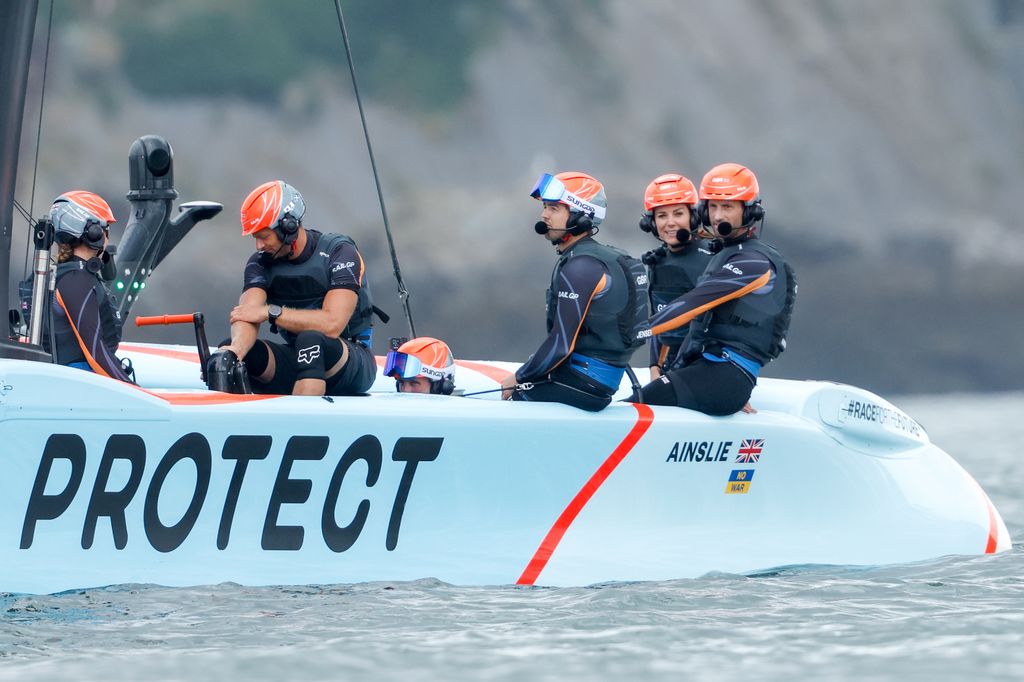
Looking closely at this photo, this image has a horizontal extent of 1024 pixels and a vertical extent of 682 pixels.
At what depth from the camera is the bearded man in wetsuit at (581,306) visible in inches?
234

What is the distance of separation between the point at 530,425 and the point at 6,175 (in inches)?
86.6

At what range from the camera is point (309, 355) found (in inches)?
242

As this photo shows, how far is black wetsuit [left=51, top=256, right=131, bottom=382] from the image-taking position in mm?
5516

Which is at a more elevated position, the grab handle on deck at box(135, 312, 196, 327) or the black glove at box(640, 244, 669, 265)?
the black glove at box(640, 244, 669, 265)

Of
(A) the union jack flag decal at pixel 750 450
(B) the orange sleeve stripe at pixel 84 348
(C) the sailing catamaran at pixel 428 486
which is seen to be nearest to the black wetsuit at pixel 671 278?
(C) the sailing catamaran at pixel 428 486

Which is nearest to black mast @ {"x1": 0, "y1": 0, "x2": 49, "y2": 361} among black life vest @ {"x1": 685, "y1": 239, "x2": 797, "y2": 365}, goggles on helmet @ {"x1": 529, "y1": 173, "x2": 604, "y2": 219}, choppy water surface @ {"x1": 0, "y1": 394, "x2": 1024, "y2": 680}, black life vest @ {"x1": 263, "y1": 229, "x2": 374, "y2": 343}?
black life vest @ {"x1": 263, "y1": 229, "x2": 374, "y2": 343}

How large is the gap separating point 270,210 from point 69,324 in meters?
0.99

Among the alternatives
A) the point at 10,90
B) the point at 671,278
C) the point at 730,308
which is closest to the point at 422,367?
the point at 730,308

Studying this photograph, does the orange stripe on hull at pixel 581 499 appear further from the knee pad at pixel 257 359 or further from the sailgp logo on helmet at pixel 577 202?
the knee pad at pixel 257 359

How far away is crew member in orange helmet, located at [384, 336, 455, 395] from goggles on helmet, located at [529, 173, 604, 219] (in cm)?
91

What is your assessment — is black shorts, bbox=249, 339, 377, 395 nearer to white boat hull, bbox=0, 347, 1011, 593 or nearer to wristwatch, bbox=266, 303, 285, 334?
wristwatch, bbox=266, 303, 285, 334

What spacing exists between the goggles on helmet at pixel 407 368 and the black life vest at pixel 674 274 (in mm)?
1637

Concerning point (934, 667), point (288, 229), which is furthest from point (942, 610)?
point (288, 229)

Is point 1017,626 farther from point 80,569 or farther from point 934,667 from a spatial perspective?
point 80,569
